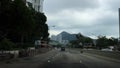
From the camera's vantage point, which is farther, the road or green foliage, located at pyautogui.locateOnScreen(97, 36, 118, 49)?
green foliage, located at pyautogui.locateOnScreen(97, 36, 118, 49)

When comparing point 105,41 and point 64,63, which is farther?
point 105,41

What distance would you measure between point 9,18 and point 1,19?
4.53 feet

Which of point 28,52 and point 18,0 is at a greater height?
point 18,0

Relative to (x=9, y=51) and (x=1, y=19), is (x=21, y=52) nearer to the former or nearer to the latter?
(x=9, y=51)

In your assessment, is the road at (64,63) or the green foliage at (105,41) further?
the green foliage at (105,41)

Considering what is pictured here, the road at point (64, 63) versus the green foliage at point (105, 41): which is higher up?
the green foliage at point (105, 41)

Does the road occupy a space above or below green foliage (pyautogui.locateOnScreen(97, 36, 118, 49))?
below

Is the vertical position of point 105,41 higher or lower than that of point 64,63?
higher

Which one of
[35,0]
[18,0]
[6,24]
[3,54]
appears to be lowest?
[3,54]

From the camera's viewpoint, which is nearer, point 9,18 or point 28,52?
point 9,18

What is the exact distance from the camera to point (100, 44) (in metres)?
178

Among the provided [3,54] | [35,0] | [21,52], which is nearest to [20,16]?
[3,54]

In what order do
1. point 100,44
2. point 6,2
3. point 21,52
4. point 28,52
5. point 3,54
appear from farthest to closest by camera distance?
1. point 100,44
2. point 28,52
3. point 21,52
4. point 3,54
5. point 6,2

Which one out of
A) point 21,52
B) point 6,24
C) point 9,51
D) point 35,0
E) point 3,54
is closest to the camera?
point 6,24
